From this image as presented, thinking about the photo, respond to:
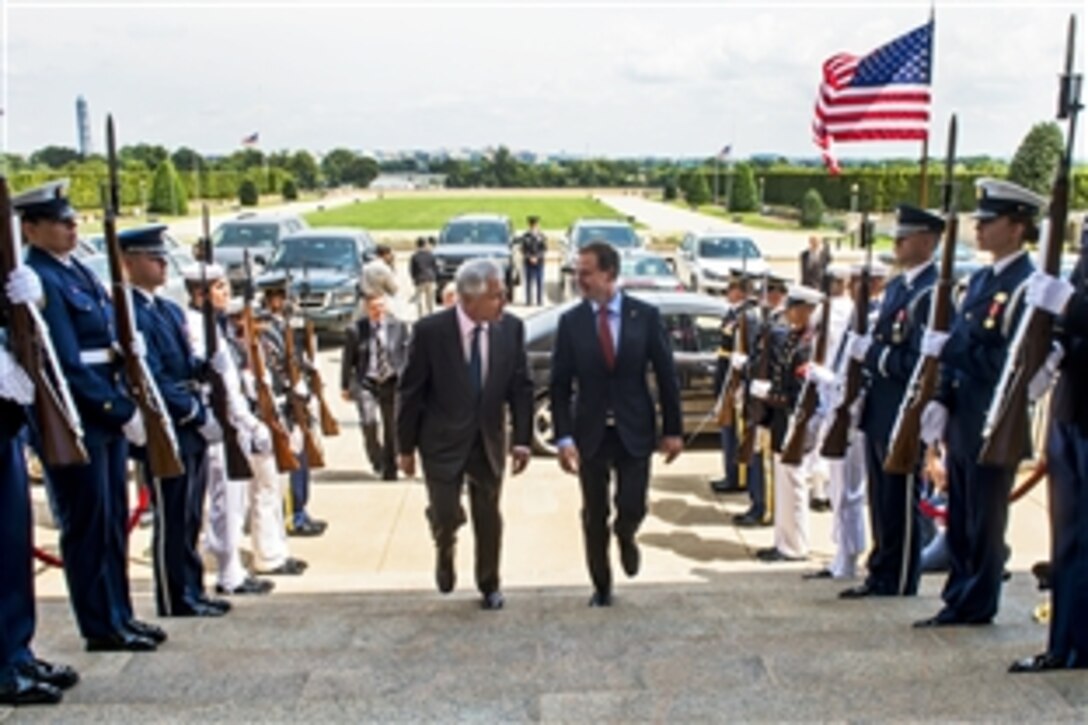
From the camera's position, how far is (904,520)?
565cm

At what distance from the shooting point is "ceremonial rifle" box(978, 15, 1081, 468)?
14.0 feet

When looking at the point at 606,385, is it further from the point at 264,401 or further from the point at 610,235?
the point at 610,235

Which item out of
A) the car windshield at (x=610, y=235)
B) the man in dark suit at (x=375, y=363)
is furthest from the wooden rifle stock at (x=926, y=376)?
the car windshield at (x=610, y=235)

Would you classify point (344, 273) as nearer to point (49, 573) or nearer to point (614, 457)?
point (49, 573)

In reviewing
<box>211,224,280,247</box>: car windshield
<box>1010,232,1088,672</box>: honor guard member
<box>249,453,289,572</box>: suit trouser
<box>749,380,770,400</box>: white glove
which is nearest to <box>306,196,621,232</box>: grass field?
<box>211,224,280,247</box>: car windshield

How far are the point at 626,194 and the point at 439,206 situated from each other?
21869mm

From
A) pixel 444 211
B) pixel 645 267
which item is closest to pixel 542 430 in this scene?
pixel 645 267

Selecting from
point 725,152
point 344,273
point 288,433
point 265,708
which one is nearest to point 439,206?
point 725,152

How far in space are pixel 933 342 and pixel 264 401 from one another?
4051 millimetres

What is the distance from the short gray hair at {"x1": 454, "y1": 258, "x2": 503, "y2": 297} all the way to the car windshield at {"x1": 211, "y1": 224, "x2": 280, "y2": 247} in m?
17.7

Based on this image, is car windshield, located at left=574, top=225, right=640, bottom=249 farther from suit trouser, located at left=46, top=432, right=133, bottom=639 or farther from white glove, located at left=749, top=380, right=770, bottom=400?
suit trouser, located at left=46, top=432, right=133, bottom=639

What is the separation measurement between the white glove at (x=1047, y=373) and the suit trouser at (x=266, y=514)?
4.49 metres

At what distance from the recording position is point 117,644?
4699mm

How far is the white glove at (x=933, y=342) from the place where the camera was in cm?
503
